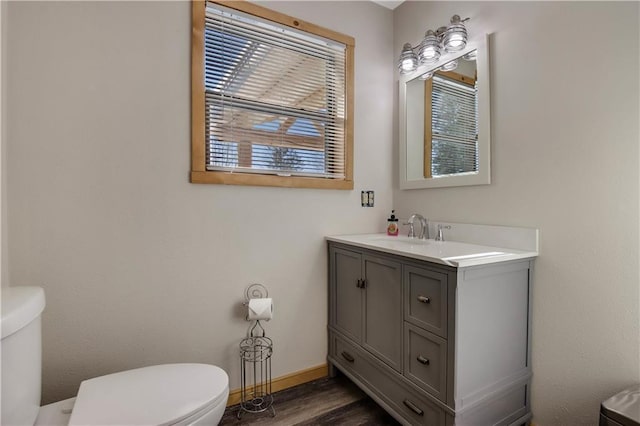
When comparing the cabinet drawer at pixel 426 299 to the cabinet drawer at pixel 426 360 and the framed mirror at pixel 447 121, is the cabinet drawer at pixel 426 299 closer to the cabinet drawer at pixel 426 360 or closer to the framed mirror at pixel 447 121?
the cabinet drawer at pixel 426 360

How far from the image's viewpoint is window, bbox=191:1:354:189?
1.71 m

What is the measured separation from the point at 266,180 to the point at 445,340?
1236mm

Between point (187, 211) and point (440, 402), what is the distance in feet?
4.93

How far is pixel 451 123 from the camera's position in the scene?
1.89 m

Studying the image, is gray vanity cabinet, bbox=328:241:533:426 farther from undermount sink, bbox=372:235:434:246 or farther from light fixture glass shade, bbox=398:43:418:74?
light fixture glass shade, bbox=398:43:418:74

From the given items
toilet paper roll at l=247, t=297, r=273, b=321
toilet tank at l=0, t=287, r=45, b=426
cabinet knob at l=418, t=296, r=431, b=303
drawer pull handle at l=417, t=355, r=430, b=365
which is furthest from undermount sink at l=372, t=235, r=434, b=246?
toilet tank at l=0, t=287, r=45, b=426

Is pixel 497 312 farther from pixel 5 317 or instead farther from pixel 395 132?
pixel 5 317

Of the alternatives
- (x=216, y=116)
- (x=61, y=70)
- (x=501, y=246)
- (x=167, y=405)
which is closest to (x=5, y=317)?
(x=167, y=405)

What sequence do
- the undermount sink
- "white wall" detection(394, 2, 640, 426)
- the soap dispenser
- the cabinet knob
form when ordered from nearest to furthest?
"white wall" detection(394, 2, 640, 426) < the cabinet knob < the undermount sink < the soap dispenser

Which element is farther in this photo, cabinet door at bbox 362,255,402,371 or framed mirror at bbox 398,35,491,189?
framed mirror at bbox 398,35,491,189

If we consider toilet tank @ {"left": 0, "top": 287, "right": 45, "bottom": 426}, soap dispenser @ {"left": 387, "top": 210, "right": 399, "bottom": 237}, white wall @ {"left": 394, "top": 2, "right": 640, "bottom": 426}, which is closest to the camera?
toilet tank @ {"left": 0, "top": 287, "right": 45, "bottom": 426}

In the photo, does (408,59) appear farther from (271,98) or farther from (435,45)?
(271,98)

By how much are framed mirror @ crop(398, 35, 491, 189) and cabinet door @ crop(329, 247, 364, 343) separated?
714mm

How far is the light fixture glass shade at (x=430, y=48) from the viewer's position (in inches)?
73.2
